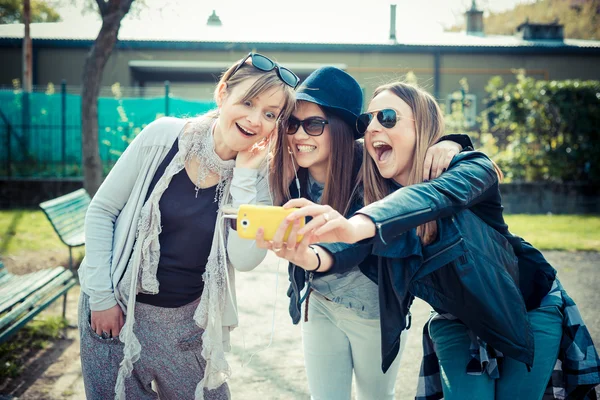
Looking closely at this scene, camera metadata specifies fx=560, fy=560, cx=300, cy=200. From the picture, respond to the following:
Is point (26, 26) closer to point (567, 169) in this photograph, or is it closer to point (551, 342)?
point (567, 169)

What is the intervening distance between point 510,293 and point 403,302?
399 mm

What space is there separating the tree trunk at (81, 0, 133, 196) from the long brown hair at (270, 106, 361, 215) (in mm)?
6011

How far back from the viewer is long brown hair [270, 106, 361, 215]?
2578mm

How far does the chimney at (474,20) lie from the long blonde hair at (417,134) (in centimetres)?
2298

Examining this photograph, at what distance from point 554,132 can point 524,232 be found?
13.8 feet

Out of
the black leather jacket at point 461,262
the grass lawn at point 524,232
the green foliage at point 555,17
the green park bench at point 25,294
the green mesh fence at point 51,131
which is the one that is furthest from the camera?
the green foliage at point 555,17

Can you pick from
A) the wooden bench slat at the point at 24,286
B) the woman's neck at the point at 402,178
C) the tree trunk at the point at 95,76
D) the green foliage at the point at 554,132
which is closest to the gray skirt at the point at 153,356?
the woman's neck at the point at 402,178

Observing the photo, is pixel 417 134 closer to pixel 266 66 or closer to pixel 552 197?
pixel 266 66

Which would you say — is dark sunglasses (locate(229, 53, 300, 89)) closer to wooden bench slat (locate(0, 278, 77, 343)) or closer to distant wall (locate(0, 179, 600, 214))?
wooden bench slat (locate(0, 278, 77, 343))

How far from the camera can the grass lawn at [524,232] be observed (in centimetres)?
802

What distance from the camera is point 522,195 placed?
1209 cm

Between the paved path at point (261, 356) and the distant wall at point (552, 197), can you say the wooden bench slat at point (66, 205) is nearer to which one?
the paved path at point (261, 356)

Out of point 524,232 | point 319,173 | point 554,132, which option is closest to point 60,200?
point 319,173

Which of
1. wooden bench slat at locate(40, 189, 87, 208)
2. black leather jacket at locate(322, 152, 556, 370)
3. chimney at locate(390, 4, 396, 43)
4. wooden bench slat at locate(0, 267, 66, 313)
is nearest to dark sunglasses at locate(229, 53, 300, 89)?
black leather jacket at locate(322, 152, 556, 370)
